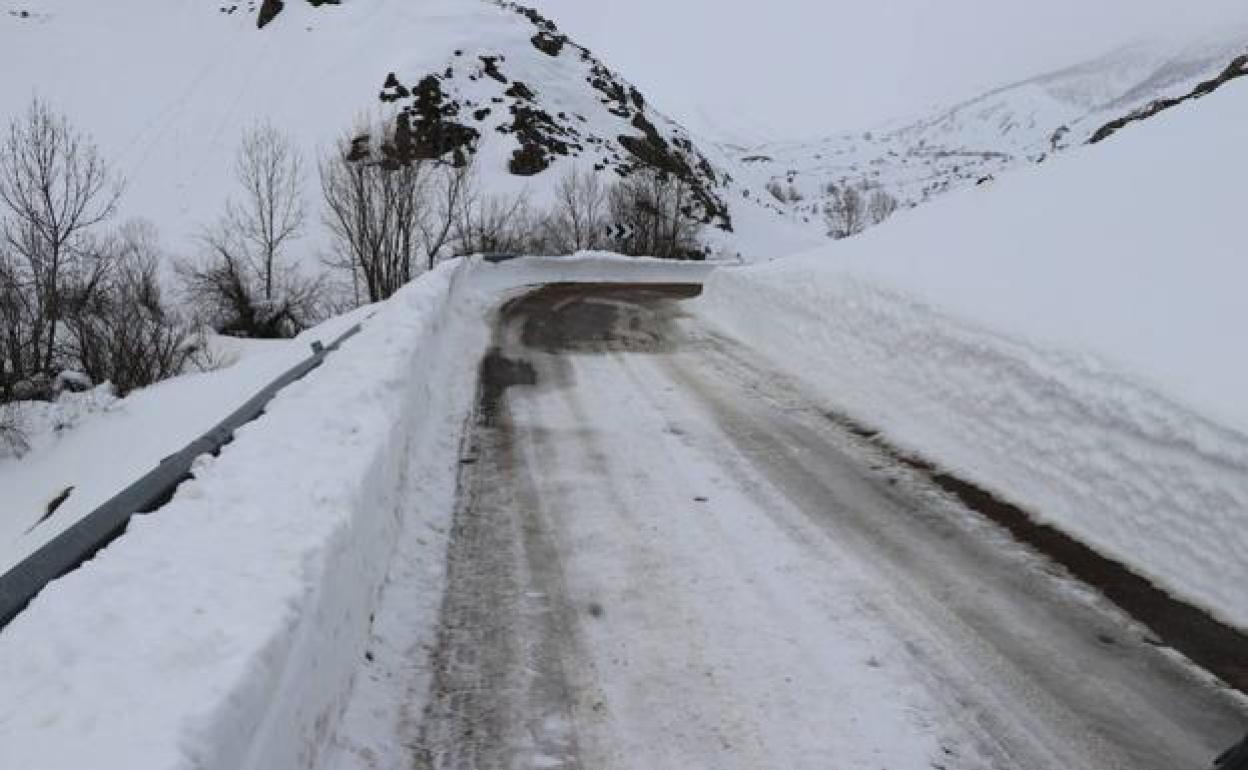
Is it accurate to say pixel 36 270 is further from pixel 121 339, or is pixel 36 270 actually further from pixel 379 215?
pixel 379 215

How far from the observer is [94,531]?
12.2 ft

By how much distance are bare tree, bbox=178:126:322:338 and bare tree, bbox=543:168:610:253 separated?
543 inches

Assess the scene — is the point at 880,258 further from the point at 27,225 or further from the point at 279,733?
the point at 27,225

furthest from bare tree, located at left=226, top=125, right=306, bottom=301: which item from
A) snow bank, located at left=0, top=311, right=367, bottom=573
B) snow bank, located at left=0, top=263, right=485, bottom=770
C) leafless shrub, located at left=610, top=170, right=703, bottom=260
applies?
snow bank, located at left=0, top=263, right=485, bottom=770

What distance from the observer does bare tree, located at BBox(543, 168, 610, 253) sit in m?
46.9

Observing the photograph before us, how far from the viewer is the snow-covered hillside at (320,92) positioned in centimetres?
5434

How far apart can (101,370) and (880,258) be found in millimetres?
29227

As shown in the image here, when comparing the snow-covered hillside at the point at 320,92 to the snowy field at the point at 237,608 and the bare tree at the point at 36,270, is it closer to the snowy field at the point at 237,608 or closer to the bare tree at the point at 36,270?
the bare tree at the point at 36,270

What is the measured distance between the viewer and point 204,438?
5.24 m

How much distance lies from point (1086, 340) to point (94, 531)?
275 inches

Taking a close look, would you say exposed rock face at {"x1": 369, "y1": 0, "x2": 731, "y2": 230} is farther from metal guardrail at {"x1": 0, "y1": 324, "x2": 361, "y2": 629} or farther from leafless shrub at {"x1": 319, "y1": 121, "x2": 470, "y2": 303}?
metal guardrail at {"x1": 0, "y1": 324, "x2": 361, "y2": 629}

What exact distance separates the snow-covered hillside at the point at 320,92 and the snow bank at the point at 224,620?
143ft

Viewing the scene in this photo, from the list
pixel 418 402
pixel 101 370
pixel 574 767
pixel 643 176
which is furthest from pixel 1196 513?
pixel 643 176

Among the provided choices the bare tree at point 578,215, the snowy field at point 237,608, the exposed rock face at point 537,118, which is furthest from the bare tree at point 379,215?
the snowy field at point 237,608
